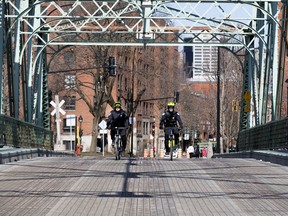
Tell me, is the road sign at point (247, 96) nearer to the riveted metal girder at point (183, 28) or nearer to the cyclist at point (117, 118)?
the riveted metal girder at point (183, 28)

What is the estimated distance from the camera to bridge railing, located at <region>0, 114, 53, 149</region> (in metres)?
23.3

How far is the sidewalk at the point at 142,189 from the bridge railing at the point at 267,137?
3.90 meters

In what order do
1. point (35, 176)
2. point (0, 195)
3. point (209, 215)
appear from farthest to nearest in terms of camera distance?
point (35, 176)
point (0, 195)
point (209, 215)

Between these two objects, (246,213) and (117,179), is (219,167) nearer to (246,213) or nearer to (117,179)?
(117,179)

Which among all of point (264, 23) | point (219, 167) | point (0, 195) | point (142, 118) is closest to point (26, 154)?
point (219, 167)

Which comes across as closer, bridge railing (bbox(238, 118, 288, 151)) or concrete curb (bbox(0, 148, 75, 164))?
concrete curb (bbox(0, 148, 75, 164))

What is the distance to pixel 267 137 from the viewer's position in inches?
1070

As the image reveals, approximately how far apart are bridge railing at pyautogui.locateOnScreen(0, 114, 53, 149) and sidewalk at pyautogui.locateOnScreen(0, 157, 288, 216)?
3585mm

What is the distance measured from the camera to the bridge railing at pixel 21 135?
23.3 m

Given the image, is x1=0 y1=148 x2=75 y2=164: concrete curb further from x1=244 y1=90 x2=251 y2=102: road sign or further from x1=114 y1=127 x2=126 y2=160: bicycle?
x1=244 y1=90 x2=251 y2=102: road sign

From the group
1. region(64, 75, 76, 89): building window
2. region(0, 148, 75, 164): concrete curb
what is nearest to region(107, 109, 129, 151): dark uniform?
region(0, 148, 75, 164): concrete curb

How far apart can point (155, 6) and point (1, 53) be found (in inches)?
391

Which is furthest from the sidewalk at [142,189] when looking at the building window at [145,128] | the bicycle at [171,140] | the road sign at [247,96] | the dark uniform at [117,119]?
the building window at [145,128]

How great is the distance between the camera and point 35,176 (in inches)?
657
